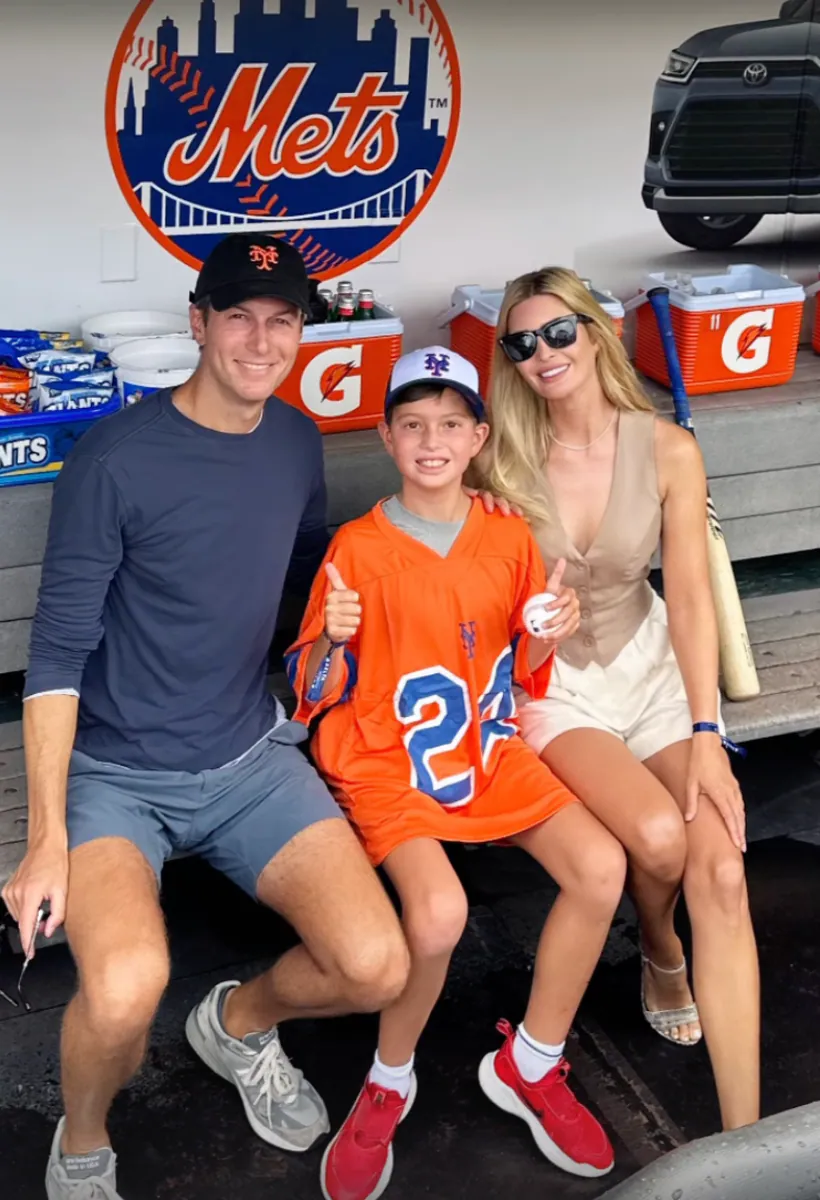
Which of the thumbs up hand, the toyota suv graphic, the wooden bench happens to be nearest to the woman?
the wooden bench

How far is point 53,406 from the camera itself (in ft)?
10.3

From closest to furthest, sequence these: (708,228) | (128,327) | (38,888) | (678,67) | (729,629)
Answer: (38,888) < (729,629) < (128,327) < (678,67) < (708,228)

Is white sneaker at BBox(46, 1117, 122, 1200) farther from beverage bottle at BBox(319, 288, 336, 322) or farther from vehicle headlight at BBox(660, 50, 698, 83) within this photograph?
vehicle headlight at BBox(660, 50, 698, 83)

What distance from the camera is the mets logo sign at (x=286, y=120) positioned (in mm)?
3318

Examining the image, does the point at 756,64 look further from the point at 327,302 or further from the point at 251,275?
the point at 251,275

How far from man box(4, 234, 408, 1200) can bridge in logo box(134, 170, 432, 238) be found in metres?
0.91

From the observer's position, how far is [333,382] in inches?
138

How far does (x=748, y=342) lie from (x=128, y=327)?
1685 mm

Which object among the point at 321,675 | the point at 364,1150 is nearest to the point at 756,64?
the point at 321,675

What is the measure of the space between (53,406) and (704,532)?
1425 millimetres

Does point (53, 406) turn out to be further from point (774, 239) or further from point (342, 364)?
point (774, 239)

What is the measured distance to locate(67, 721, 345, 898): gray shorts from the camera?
251cm

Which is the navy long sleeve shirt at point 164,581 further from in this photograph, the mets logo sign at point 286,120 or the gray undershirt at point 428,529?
the mets logo sign at point 286,120

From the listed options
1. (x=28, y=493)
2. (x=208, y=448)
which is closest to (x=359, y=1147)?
(x=208, y=448)
